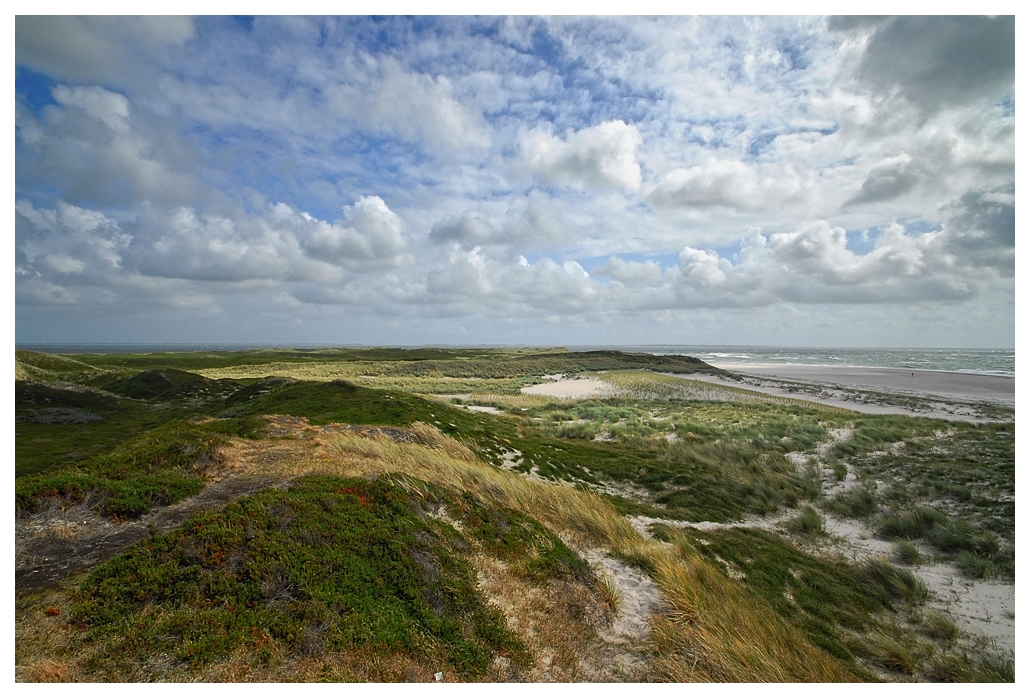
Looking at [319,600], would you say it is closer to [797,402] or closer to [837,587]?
[837,587]

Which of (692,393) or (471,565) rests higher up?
(471,565)

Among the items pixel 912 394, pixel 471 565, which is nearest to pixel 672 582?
pixel 471 565

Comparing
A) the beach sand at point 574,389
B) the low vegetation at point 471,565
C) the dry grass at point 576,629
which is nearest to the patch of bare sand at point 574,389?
the beach sand at point 574,389

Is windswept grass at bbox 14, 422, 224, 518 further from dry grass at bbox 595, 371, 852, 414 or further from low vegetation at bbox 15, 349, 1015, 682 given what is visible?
dry grass at bbox 595, 371, 852, 414

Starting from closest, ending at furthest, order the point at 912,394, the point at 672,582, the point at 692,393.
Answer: the point at 672,582 → the point at 912,394 → the point at 692,393

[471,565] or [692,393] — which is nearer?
[471,565]

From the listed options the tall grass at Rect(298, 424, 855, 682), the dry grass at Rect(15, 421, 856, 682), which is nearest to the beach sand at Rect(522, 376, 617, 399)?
the tall grass at Rect(298, 424, 855, 682)

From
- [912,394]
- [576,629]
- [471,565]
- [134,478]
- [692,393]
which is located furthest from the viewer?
[692,393]

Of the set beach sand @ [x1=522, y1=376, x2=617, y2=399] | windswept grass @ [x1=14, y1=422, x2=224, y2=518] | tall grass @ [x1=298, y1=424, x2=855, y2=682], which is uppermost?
windswept grass @ [x1=14, y1=422, x2=224, y2=518]

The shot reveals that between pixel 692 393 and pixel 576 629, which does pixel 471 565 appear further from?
pixel 692 393
